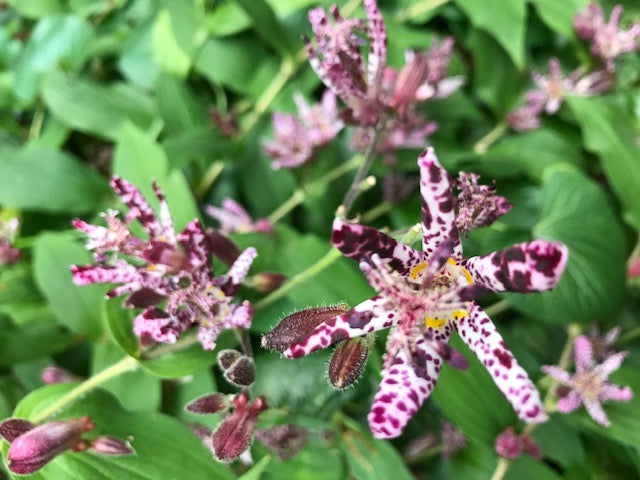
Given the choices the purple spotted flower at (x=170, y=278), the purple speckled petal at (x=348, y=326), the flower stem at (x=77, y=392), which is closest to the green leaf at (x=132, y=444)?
the flower stem at (x=77, y=392)

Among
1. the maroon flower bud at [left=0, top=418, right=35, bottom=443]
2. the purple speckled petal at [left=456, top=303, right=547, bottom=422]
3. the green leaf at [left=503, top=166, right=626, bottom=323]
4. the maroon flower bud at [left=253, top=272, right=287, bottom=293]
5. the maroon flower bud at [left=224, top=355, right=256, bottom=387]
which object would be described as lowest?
the green leaf at [left=503, top=166, right=626, bottom=323]

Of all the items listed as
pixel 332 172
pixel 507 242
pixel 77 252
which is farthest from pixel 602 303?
pixel 77 252

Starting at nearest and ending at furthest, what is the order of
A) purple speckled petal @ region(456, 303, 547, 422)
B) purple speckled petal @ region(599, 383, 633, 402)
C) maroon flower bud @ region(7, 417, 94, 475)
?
purple speckled petal @ region(456, 303, 547, 422) → maroon flower bud @ region(7, 417, 94, 475) → purple speckled petal @ region(599, 383, 633, 402)

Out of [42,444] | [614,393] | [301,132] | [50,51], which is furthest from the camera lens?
[50,51]

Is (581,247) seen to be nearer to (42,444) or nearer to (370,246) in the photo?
(370,246)

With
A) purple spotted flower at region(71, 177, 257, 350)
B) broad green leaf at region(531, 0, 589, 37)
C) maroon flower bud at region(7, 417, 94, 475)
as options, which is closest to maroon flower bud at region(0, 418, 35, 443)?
maroon flower bud at region(7, 417, 94, 475)

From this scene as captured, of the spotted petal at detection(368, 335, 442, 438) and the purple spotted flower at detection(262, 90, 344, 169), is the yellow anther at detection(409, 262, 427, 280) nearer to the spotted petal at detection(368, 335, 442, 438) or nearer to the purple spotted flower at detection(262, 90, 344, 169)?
the spotted petal at detection(368, 335, 442, 438)

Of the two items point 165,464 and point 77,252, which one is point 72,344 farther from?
point 165,464

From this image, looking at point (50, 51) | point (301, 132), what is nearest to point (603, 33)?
point (301, 132)
